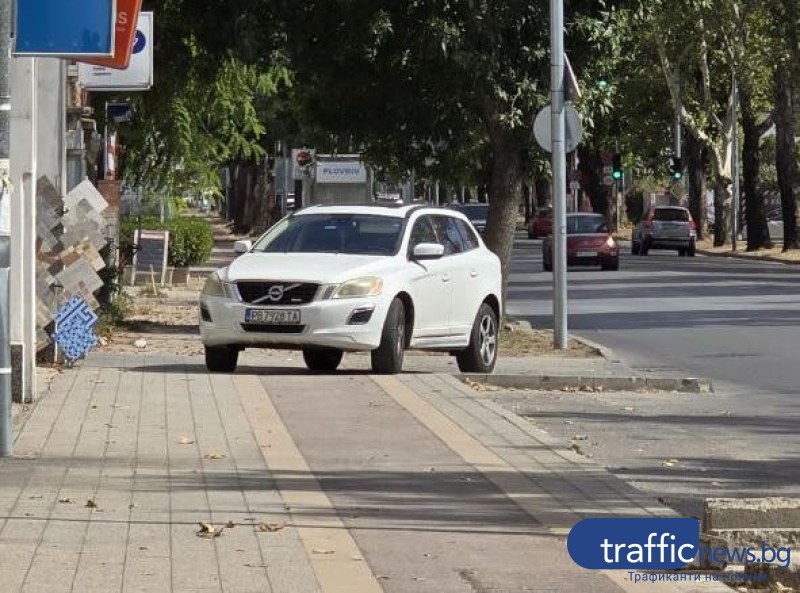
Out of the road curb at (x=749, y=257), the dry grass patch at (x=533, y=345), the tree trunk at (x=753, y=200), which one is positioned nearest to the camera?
the dry grass patch at (x=533, y=345)

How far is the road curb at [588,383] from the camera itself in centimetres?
1873

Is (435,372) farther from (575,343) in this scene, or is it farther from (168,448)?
(168,448)

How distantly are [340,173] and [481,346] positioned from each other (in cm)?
3747

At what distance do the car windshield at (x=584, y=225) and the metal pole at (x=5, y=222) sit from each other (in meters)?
39.9

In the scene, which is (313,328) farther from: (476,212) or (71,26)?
(476,212)

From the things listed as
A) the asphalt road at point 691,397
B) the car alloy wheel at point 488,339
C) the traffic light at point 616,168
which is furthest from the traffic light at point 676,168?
the car alloy wheel at point 488,339

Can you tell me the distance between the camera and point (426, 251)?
19.3 m

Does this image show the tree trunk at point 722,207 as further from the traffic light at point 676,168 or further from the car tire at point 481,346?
the car tire at point 481,346

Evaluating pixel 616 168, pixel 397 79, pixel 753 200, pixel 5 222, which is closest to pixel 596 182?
pixel 616 168

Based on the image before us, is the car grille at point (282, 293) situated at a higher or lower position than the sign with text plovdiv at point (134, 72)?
lower

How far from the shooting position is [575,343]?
25.0 m

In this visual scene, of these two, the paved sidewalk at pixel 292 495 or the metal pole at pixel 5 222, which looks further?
the metal pole at pixel 5 222

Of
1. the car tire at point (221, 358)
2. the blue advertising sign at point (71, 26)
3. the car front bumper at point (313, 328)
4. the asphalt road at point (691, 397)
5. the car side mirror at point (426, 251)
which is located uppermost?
the blue advertising sign at point (71, 26)

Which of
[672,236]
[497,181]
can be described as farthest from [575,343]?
[672,236]
